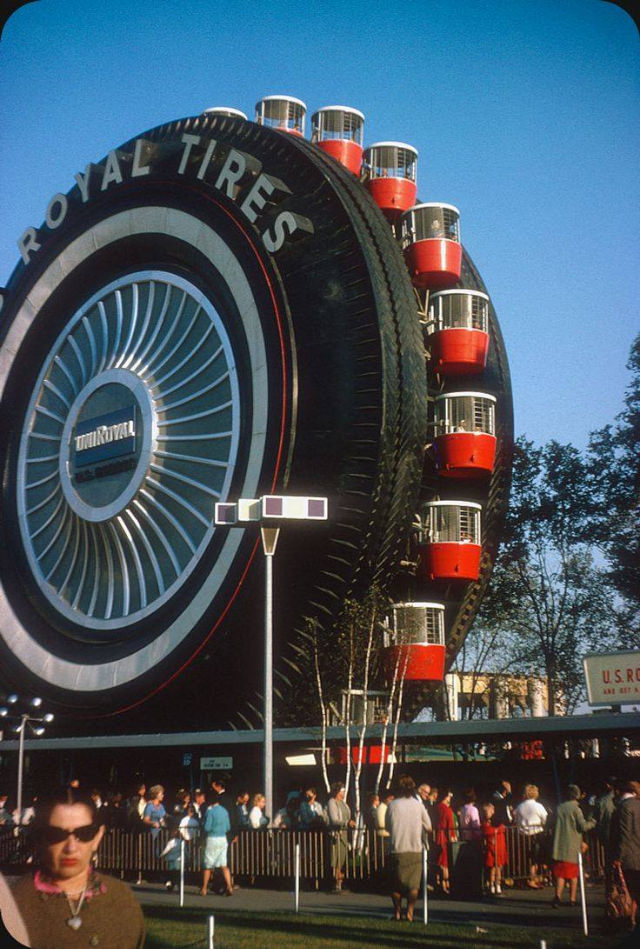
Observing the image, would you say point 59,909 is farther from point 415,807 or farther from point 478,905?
point 478,905

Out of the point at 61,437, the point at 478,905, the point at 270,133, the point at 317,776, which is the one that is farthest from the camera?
the point at 61,437

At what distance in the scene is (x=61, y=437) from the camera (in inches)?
2217

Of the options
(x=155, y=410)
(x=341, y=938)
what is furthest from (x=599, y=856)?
(x=155, y=410)

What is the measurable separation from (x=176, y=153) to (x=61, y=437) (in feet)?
50.9

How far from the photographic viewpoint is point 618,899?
1520cm

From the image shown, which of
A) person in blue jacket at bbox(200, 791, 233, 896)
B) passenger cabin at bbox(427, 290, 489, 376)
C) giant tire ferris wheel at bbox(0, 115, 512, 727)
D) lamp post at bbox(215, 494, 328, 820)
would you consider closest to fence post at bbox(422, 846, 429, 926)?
person in blue jacket at bbox(200, 791, 233, 896)

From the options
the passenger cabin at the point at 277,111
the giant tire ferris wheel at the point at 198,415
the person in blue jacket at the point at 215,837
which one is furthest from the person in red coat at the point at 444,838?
the passenger cabin at the point at 277,111

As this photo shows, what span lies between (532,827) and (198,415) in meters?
29.7

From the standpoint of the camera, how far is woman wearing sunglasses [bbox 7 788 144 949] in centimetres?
548

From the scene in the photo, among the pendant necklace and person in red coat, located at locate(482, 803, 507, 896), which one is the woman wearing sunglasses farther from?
person in red coat, located at locate(482, 803, 507, 896)

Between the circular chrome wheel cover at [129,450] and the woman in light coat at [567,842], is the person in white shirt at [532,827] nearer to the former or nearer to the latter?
the woman in light coat at [567,842]

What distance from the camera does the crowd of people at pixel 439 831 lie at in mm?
15891

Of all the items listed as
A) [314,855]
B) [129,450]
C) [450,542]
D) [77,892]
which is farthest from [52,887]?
[129,450]

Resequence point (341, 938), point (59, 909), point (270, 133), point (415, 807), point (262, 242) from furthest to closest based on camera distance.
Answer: point (270, 133)
point (262, 242)
point (415, 807)
point (341, 938)
point (59, 909)
